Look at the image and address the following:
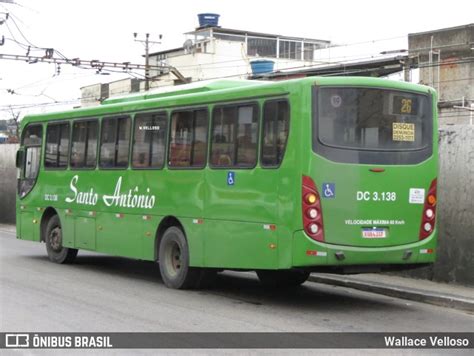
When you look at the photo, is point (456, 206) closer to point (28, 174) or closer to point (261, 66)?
point (28, 174)

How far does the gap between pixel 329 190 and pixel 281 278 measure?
3.10 metres

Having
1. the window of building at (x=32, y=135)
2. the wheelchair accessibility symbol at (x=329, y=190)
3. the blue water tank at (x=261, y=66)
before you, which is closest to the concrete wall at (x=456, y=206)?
the wheelchair accessibility symbol at (x=329, y=190)

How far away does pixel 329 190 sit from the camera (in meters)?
10.0

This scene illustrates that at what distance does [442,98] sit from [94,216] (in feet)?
114

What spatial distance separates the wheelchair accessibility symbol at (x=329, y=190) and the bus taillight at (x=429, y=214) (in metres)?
1.56

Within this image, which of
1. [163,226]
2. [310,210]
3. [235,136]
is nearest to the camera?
[310,210]

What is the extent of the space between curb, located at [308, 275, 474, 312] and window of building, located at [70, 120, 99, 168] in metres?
4.95

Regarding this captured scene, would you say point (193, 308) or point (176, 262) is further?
point (176, 262)

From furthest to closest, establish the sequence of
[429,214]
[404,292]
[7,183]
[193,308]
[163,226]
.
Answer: [7,183]
[163,226]
[404,292]
[429,214]
[193,308]

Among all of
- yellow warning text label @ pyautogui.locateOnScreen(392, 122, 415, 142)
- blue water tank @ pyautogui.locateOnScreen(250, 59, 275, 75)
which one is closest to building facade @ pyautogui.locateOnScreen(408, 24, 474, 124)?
blue water tank @ pyautogui.locateOnScreen(250, 59, 275, 75)

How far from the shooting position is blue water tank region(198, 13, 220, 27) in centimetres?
6888

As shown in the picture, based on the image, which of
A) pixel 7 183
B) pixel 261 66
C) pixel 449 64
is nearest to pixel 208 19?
pixel 261 66

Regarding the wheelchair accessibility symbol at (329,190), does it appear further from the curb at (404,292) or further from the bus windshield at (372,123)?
the curb at (404,292)

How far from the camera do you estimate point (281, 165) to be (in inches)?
404
